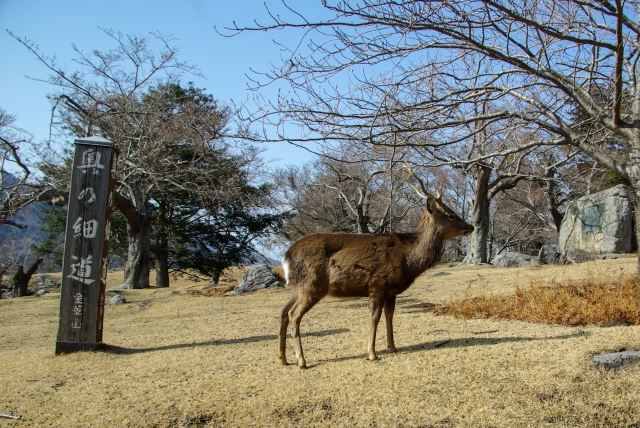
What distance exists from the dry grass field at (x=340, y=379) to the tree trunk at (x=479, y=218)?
1136 cm

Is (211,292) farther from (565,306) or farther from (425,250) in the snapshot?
(565,306)

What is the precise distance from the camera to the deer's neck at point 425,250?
20.3ft

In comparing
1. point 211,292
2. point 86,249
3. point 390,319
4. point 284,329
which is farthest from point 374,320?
point 211,292

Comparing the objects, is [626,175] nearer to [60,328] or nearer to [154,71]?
[60,328]

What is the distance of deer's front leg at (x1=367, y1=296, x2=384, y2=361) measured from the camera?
19.0ft

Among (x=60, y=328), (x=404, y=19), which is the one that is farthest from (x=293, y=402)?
(x=404, y=19)

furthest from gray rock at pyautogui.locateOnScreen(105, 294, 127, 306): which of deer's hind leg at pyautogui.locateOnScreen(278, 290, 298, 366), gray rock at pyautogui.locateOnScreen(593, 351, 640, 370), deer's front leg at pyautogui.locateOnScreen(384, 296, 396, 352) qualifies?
gray rock at pyautogui.locateOnScreen(593, 351, 640, 370)

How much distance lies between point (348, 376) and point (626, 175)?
5208 millimetres

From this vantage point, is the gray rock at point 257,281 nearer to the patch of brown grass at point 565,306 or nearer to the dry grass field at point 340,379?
the dry grass field at point 340,379

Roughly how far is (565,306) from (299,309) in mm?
3953

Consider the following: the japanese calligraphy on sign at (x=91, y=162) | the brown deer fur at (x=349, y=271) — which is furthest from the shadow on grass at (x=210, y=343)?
the japanese calligraphy on sign at (x=91, y=162)

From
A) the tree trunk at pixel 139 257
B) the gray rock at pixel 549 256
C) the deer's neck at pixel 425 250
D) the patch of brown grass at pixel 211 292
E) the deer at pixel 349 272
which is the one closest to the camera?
the deer at pixel 349 272

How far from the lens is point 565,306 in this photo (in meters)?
7.22

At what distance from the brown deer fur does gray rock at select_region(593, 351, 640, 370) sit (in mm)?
2066
